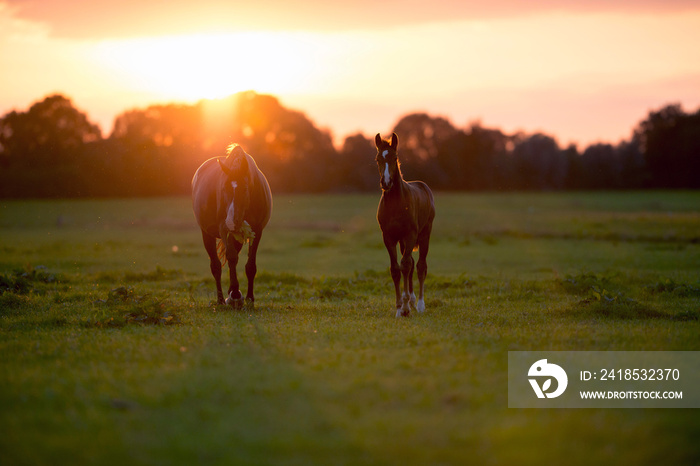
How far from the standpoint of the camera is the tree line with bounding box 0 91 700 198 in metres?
18.8

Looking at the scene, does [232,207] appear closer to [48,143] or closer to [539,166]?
[48,143]

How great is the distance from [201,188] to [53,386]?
7147 millimetres

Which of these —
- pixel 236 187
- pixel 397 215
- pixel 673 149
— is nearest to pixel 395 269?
pixel 397 215

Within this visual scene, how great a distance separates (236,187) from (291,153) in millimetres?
47880

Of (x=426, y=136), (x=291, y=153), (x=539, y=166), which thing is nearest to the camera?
(x=291, y=153)

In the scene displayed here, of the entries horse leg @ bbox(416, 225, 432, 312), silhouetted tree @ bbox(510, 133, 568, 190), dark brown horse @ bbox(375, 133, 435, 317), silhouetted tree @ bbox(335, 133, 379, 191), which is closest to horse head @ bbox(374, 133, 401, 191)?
dark brown horse @ bbox(375, 133, 435, 317)

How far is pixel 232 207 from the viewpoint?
39.2 feet

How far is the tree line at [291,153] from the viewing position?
18.8 meters

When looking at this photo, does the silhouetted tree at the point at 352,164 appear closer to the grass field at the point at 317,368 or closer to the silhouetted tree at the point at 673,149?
the grass field at the point at 317,368

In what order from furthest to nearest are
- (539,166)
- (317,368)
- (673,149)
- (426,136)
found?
(673,149) < (539,166) < (426,136) < (317,368)

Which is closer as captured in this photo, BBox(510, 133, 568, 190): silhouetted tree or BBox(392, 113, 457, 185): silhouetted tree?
BBox(392, 113, 457, 185): silhouetted tree

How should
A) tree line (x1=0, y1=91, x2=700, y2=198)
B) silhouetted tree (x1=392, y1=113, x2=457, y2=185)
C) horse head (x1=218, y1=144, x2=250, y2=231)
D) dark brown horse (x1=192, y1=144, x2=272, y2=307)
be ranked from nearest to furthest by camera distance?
horse head (x1=218, y1=144, x2=250, y2=231)
dark brown horse (x1=192, y1=144, x2=272, y2=307)
tree line (x1=0, y1=91, x2=700, y2=198)
silhouetted tree (x1=392, y1=113, x2=457, y2=185)

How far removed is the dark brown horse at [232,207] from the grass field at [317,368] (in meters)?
1.01

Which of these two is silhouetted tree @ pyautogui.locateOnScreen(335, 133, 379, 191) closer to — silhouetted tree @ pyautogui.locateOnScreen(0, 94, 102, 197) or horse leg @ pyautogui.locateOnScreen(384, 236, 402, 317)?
silhouetted tree @ pyautogui.locateOnScreen(0, 94, 102, 197)
